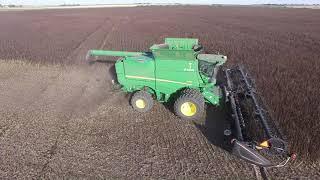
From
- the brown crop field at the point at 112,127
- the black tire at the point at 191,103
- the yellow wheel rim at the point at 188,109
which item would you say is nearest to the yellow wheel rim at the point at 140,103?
the brown crop field at the point at 112,127

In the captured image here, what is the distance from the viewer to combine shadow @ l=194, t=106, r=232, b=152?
7.11 meters

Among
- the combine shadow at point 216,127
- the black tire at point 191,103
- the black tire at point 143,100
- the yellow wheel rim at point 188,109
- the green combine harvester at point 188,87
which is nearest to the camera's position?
the combine shadow at point 216,127

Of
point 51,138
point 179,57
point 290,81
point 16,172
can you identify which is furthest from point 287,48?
point 16,172

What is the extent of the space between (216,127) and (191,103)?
0.78 metres

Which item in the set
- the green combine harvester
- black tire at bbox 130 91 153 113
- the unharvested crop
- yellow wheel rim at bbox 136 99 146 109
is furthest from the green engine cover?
the unharvested crop

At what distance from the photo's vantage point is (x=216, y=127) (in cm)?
786

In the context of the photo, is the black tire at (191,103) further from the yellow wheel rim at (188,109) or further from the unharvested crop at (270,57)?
the unharvested crop at (270,57)

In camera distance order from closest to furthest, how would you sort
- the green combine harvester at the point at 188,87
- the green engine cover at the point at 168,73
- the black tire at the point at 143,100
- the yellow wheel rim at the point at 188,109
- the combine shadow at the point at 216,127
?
the combine shadow at the point at 216,127 < the green combine harvester at the point at 188,87 < the yellow wheel rim at the point at 188,109 < the green engine cover at the point at 168,73 < the black tire at the point at 143,100

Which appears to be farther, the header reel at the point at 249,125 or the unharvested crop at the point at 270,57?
the unharvested crop at the point at 270,57

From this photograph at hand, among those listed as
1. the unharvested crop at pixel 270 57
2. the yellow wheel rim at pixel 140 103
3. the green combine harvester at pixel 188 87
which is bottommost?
the unharvested crop at pixel 270 57

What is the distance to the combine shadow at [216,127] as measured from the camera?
711cm

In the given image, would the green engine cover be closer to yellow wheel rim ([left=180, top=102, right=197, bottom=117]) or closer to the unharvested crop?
yellow wheel rim ([left=180, top=102, right=197, bottom=117])

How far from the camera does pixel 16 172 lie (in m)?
6.07

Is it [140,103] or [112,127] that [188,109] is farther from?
[112,127]
